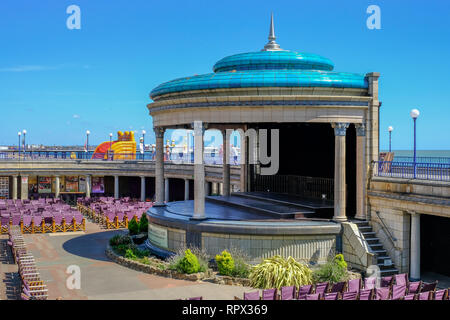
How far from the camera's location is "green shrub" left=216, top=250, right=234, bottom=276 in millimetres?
19188

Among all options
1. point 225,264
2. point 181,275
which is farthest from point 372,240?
point 181,275

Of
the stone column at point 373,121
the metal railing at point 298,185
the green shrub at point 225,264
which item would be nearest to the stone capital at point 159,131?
the green shrub at point 225,264

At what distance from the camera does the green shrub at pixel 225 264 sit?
19188mm

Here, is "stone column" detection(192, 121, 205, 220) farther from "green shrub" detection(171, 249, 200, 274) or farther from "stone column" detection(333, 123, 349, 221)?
"stone column" detection(333, 123, 349, 221)

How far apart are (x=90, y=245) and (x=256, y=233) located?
35.6 feet

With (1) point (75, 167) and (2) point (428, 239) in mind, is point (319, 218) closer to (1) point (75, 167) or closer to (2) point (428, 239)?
(2) point (428, 239)

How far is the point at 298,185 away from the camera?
29.7 m

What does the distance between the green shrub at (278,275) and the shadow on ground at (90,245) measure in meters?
8.51

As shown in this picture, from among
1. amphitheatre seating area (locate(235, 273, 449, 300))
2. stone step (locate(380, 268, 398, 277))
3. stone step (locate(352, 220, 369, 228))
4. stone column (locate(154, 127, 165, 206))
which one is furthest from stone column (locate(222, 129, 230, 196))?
amphitheatre seating area (locate(235, 273, 449, 300))

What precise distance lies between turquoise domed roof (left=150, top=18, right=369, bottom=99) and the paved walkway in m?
8.19

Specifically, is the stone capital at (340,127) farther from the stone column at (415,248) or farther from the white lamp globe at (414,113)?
the stone column at (415,248)
